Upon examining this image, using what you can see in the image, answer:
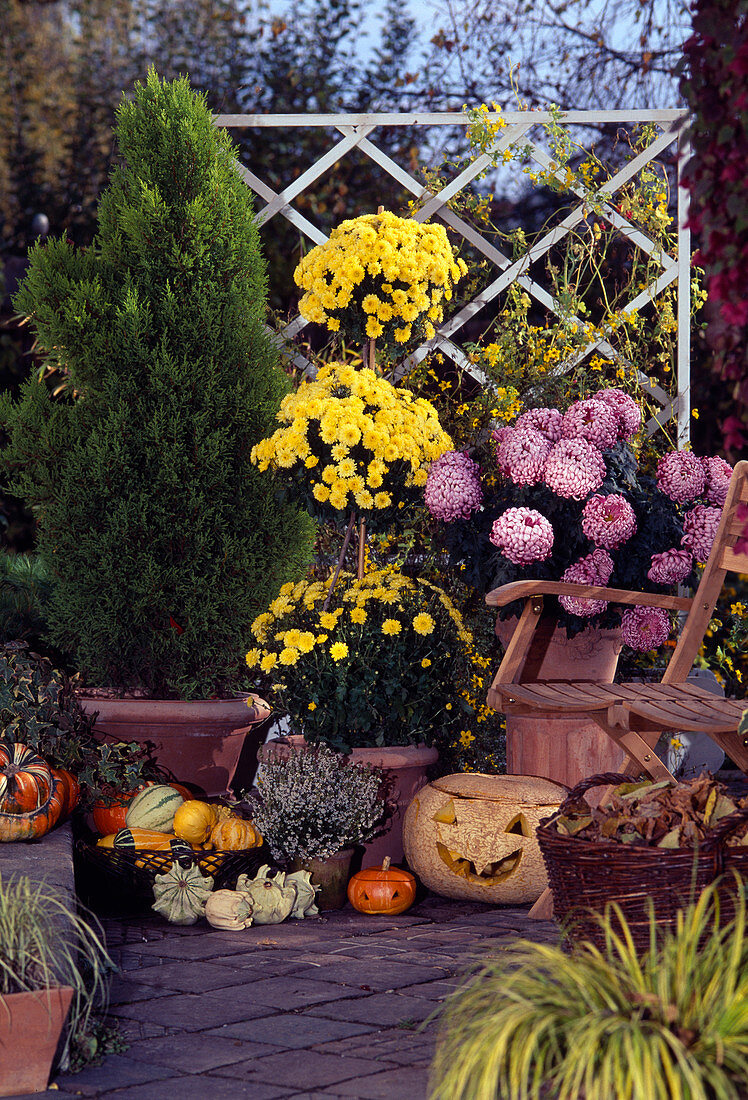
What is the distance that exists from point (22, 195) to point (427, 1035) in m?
6.32

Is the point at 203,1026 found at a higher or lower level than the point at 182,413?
lower

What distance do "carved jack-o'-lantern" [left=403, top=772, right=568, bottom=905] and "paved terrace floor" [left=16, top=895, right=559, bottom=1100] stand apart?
69mm

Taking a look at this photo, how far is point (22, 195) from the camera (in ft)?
24.1

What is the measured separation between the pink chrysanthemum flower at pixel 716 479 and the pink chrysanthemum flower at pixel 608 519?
39 centimetres

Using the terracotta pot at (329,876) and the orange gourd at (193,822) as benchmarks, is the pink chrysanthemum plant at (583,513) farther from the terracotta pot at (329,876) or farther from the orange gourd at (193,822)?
the orange gourd at (193,822)

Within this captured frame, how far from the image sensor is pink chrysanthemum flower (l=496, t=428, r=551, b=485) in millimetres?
3488

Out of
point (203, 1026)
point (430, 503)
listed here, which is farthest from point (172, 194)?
point (203, 1026)

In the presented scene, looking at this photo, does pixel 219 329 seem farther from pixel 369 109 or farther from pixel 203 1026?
pixel 369 109

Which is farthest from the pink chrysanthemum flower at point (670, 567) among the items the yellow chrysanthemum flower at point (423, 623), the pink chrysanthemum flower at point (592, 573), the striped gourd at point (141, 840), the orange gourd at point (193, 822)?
the striped gourd at point (141, 840)

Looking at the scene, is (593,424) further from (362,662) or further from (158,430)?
(158,430)

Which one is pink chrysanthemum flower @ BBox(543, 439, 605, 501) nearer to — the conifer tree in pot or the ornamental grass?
the conifer tree in pot

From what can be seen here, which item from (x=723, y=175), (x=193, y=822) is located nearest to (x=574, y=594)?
(x=193, y=822)

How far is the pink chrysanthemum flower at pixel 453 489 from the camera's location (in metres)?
3.53

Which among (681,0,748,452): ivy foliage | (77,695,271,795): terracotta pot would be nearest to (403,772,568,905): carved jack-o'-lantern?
(77,695,271,795): terracotta pot
